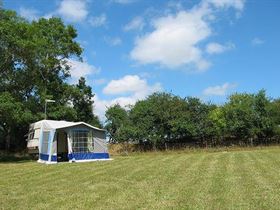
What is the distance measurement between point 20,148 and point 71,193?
27.9m

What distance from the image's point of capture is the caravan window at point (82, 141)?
26.5 m

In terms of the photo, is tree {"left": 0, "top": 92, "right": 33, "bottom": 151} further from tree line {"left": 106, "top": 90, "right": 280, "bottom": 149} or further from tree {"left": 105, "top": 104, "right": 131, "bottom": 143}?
A: tree {"left": 105, "top": 104, "right": 131, "bottom": 143}

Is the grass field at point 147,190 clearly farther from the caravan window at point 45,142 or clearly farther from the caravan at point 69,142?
the caravan window at point 45,142

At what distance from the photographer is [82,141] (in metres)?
26.9

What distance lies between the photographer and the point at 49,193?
39.2 ft

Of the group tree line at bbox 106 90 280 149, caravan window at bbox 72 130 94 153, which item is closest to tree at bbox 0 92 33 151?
caravan window at bbox 72 130 94 153

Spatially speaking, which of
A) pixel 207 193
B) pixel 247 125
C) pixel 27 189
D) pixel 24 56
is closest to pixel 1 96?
pixel 24 56

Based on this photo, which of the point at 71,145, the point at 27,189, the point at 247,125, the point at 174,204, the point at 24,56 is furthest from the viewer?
the point at 247,125

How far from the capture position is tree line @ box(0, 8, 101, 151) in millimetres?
28192

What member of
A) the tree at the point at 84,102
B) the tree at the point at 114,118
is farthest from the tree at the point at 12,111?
the tree at the point at 114,118

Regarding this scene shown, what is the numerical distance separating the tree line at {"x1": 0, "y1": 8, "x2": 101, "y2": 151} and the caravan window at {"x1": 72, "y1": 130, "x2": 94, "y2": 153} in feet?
14.1

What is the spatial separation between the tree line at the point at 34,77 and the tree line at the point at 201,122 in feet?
18.2

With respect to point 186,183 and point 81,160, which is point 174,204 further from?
point 81,160

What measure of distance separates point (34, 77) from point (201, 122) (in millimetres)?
18404
